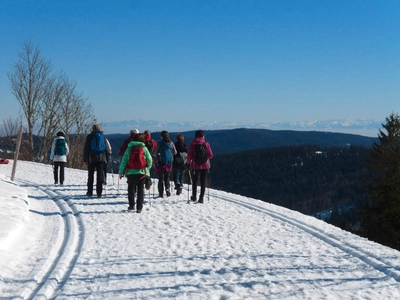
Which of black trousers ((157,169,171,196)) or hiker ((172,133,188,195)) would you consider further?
hiker ((172,133,188,195))

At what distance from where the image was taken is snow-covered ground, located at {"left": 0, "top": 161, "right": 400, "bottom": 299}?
487 cm

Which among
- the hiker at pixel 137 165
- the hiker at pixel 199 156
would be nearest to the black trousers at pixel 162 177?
the hiker at pixel 199 156

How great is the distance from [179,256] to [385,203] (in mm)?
25308

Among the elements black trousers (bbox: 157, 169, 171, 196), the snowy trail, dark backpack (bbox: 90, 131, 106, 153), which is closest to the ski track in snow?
dark backpack (bbox: 90, 131, 106, 153)

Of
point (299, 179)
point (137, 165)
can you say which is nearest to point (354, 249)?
point (137, 165)

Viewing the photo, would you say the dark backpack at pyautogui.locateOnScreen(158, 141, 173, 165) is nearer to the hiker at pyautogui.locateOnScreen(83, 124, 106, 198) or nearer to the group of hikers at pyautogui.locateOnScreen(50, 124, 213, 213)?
the group of hikers at pyautogui.locateOnScreen(50, 124, 213, 213)

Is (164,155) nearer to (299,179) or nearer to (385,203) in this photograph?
(385,203)

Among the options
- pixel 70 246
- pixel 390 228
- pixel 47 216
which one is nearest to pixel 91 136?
pixel 47 216

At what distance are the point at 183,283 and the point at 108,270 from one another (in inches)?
46.0

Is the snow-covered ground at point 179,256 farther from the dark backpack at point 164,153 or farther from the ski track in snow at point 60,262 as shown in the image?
the dark backpack at point 164,153

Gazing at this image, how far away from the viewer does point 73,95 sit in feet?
133

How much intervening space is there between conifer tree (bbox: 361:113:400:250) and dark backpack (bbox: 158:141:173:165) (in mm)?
20485

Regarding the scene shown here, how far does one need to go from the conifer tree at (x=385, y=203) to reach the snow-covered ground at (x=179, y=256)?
1982cm

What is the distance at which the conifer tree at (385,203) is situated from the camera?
26375mm
